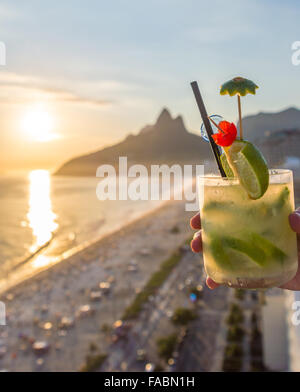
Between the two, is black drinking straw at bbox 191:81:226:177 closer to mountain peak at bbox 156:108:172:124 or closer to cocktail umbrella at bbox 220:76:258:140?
cocktail umbrella at bbox 220:76:258:140

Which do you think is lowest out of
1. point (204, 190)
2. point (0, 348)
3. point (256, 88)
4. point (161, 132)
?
point (0, 348)

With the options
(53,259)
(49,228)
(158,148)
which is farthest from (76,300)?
(158,148)

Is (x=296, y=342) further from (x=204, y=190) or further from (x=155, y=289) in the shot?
(x=155, y=289)

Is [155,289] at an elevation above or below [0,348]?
above

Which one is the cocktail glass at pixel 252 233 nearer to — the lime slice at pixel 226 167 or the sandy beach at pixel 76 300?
the lime slice at pixel 226 167

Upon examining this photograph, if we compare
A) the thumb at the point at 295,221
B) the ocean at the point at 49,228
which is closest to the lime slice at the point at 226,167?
the thumb at the point at 295,221
